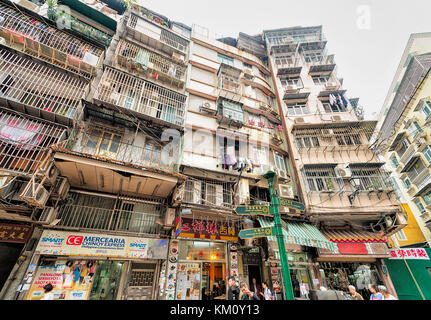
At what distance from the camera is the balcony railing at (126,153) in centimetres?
938

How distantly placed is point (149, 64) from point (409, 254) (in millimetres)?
21928

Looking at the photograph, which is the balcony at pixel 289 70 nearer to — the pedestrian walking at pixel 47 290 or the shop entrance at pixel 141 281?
the shop entrance at pixel 141 281

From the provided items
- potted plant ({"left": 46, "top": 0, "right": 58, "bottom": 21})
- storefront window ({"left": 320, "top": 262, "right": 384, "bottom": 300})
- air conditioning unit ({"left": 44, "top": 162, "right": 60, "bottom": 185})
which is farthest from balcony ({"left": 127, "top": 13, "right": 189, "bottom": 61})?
storefront window ({"left": 320, "top": 262, "right": 384, "bottom": 300})

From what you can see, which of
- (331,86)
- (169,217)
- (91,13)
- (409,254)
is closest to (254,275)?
Answer: (169,217)

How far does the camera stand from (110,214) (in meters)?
9.21

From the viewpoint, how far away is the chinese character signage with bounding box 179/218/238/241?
10.2 meters

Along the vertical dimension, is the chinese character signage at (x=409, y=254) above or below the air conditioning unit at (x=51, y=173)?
below

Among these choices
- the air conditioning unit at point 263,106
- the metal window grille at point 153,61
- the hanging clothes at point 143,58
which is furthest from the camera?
the air conditioning unit at point 263,106

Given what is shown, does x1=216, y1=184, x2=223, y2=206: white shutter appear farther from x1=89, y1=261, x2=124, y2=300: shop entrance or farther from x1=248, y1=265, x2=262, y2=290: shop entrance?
x1=89, y1=261, x2=124, y2=300: shop entrance

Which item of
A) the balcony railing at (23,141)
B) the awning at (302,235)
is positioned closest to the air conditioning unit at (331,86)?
the awning at (302,235)

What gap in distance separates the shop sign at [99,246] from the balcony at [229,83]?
468 inches

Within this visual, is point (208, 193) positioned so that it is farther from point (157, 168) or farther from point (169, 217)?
point (157, 168)

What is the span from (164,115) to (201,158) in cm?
365
